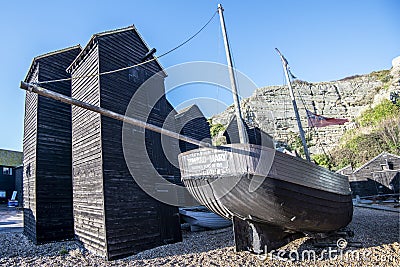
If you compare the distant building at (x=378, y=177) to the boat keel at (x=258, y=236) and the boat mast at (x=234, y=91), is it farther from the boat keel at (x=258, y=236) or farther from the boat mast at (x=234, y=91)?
the boat mast at (x=234, y=91)

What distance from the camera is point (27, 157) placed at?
1118 cm

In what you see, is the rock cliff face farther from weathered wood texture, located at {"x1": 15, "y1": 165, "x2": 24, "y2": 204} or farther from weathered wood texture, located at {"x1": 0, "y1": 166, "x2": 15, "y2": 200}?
weathered wood texture, located at {"x1": 0, "y1": 166, "x2": 15, "y2": 200}

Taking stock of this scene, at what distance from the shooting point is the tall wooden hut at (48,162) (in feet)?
31.8

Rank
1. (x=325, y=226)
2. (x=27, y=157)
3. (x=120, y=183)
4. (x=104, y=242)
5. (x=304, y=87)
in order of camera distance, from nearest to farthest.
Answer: (x=325, y=226)
(x=104, y=242)
(x=120, y=183)
(x=27, y=157)
(x=304, y=87)

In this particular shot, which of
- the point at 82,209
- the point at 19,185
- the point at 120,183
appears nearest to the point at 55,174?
the point at 82,209

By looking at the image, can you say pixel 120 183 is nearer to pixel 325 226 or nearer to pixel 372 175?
pixel 325 226

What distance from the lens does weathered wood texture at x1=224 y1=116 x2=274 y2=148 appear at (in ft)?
57.6

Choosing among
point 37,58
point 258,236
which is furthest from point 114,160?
point 37,58

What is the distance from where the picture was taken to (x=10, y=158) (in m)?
30.1

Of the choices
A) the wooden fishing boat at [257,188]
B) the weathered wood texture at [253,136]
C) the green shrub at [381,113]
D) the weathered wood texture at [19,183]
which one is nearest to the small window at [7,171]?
the weathered wood texture at [19,183]

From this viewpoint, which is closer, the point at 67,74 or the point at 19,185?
the point at 67,74

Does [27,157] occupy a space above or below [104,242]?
above

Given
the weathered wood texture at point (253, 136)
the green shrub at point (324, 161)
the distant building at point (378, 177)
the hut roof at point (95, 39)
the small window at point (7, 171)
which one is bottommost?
the distant building at point (378, 177)

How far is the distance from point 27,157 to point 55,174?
7.19 feet
